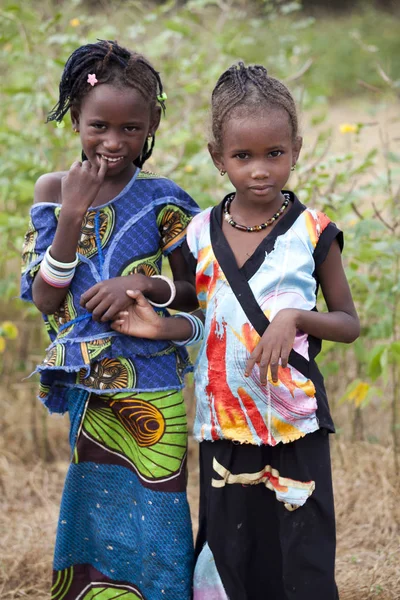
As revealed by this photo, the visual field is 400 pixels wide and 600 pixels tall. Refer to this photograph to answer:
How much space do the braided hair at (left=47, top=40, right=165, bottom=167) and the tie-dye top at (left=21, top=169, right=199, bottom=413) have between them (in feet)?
0.82

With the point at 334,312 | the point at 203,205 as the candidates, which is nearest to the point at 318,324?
the point at 334,312

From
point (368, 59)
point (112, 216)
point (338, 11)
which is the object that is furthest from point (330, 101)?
point (112, 216)

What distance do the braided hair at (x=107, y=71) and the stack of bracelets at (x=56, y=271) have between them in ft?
1.44

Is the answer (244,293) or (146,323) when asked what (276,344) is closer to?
(244,293)

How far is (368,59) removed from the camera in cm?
1223

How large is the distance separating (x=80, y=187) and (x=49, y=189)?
19 cm

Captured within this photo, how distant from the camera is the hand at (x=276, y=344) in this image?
188cm

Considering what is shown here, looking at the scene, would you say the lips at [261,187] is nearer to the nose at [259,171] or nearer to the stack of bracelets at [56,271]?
the nose at [259,171]

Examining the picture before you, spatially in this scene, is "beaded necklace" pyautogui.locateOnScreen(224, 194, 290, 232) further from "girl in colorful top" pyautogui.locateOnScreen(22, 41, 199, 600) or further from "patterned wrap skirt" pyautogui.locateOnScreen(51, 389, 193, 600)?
"patterned wrap skirt" pyautogui.locateOnScreen(51, 389, 193, 600)

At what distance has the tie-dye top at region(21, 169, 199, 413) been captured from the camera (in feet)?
7.16

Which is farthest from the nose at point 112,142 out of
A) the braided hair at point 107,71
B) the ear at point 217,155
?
the ear at point 217,155

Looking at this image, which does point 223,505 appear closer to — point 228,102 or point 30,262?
point 30,262

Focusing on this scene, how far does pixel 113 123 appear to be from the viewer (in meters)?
2.09

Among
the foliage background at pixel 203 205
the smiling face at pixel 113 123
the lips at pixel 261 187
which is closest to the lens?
the lips at pixel 261 187
